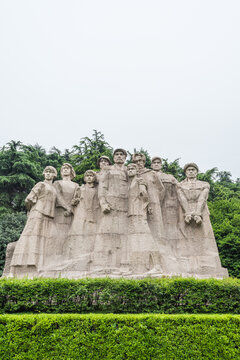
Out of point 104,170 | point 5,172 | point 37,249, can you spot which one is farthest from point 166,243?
point 5,172

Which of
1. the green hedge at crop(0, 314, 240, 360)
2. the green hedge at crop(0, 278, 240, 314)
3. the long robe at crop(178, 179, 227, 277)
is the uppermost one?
the long robe at crop(178, 179, 227, 277)

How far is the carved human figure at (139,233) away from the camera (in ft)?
27.7

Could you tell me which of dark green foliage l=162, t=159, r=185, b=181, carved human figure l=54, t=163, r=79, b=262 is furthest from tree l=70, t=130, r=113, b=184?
carved human figure l=54, t=163, r=79, b=262

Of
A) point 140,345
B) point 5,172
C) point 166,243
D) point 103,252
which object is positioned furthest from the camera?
point 5,172

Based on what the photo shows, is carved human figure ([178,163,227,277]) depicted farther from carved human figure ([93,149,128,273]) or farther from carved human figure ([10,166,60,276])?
carved human figure ([10,166,60,276])

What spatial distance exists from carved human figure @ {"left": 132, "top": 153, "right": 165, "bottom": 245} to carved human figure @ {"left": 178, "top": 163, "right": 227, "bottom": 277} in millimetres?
736

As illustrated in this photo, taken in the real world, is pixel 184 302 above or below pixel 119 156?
below

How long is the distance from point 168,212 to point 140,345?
18.6 ft

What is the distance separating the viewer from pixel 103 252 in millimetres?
8727

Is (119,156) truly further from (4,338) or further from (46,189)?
(4,338)

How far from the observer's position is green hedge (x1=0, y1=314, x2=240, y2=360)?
4723 mm

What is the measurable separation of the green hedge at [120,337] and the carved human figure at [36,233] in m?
3.72

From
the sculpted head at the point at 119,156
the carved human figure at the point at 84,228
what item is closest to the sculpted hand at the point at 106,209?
the carved human figure at the point at 84,228

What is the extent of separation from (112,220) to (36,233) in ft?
7.79
